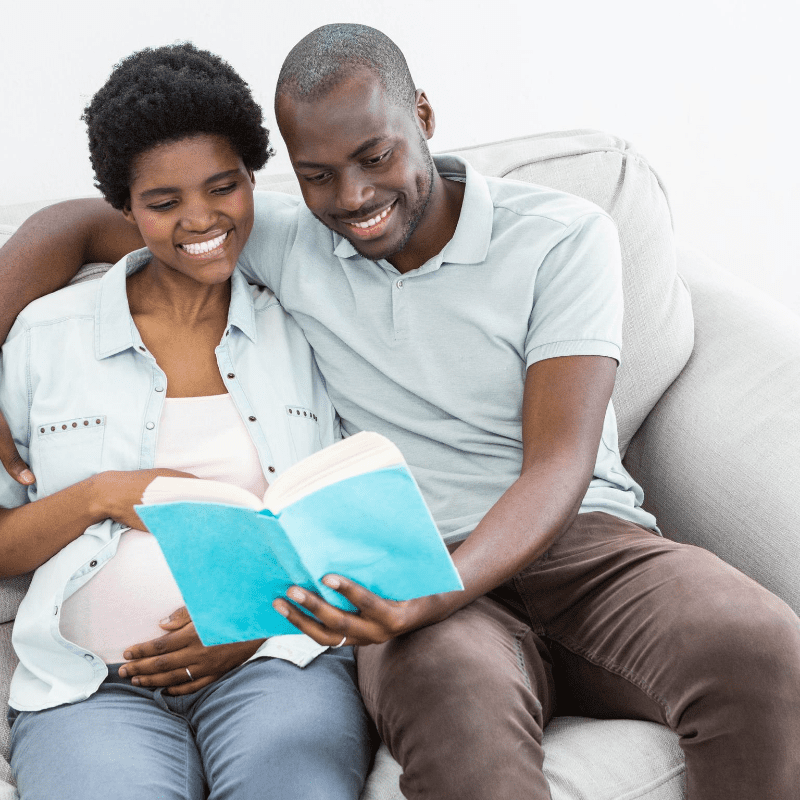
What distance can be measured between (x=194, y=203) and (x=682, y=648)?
2.79ft

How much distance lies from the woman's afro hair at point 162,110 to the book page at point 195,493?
1.81 ft

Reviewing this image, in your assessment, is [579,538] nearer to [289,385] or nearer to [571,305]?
[571,305]

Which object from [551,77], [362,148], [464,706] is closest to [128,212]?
[362,148]

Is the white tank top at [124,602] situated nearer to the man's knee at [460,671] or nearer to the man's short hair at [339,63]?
the man's knee at [460,671]

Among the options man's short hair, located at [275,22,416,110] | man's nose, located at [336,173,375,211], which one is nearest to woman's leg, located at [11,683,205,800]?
man's nose, located at [336,173,375,211]

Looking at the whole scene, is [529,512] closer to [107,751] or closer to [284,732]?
[284,732]

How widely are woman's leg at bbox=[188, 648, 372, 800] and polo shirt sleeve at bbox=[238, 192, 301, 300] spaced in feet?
1.93

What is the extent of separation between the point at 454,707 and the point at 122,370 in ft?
2.26

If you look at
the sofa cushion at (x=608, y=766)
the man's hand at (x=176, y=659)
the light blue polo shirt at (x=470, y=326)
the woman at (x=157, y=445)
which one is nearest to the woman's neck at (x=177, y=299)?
the woman at (x=157, y=445)

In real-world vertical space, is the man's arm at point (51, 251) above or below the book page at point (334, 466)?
above

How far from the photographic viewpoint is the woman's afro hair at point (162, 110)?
1.26m

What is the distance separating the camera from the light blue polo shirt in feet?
4.29

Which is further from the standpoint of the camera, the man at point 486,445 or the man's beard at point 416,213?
the man's beard at point 416,213

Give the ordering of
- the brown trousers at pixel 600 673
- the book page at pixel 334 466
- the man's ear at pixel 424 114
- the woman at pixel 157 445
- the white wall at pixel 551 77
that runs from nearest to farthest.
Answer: the book page at pixel 334 466 → the brown trousers at pixel 600 673 → the woman at pixel 157 445 → the man's ear at pixel 424 114 → the white wall at pixel 551 77
